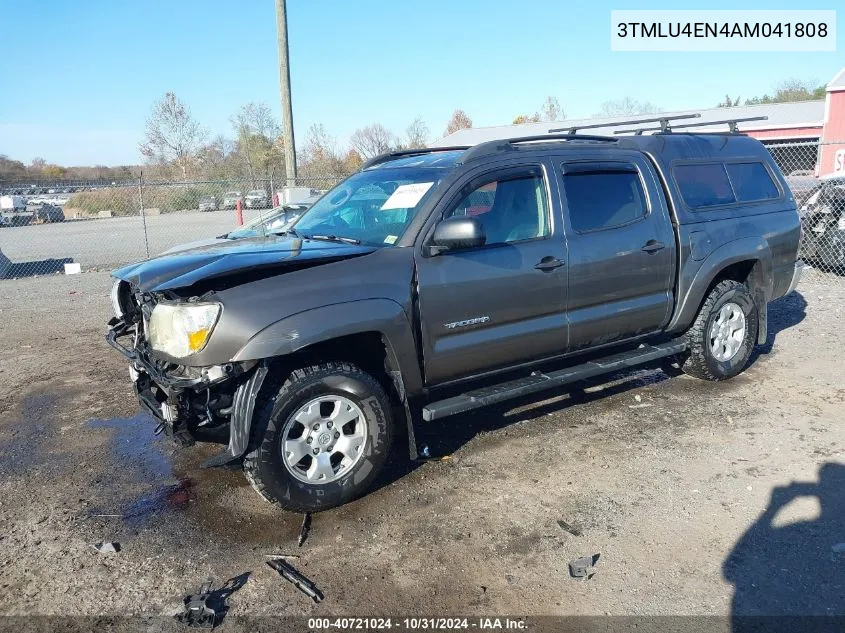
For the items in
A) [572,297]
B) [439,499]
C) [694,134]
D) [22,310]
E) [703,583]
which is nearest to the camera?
[703,583]

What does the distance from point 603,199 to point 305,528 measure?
3.09 m

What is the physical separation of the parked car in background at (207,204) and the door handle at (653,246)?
26.8 m

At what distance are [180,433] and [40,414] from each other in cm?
272

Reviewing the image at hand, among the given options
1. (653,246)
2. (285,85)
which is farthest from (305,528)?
(285,85)

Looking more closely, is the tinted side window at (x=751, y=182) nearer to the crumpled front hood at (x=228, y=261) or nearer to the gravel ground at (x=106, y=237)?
the crumpled front hood at (x=228, y=261)

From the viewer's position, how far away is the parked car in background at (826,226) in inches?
430

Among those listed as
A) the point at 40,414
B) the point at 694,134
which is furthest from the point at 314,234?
the point at 694,134

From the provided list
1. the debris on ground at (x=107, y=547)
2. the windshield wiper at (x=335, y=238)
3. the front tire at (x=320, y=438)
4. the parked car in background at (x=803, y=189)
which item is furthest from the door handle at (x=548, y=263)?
the parked car in background at (x=803, y=189)

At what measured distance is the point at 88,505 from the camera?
4012mm

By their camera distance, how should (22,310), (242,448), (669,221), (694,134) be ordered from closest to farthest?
(242,448), (669,221), (694,134), (22,310)

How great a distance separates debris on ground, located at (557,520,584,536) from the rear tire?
2.60 m

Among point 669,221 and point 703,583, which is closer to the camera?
point 703,583

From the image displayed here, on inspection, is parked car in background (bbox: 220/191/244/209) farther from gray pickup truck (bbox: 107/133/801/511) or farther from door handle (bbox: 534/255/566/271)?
door handle (bbox: 534/255/566/271)

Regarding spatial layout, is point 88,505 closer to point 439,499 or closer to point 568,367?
point 439,499
